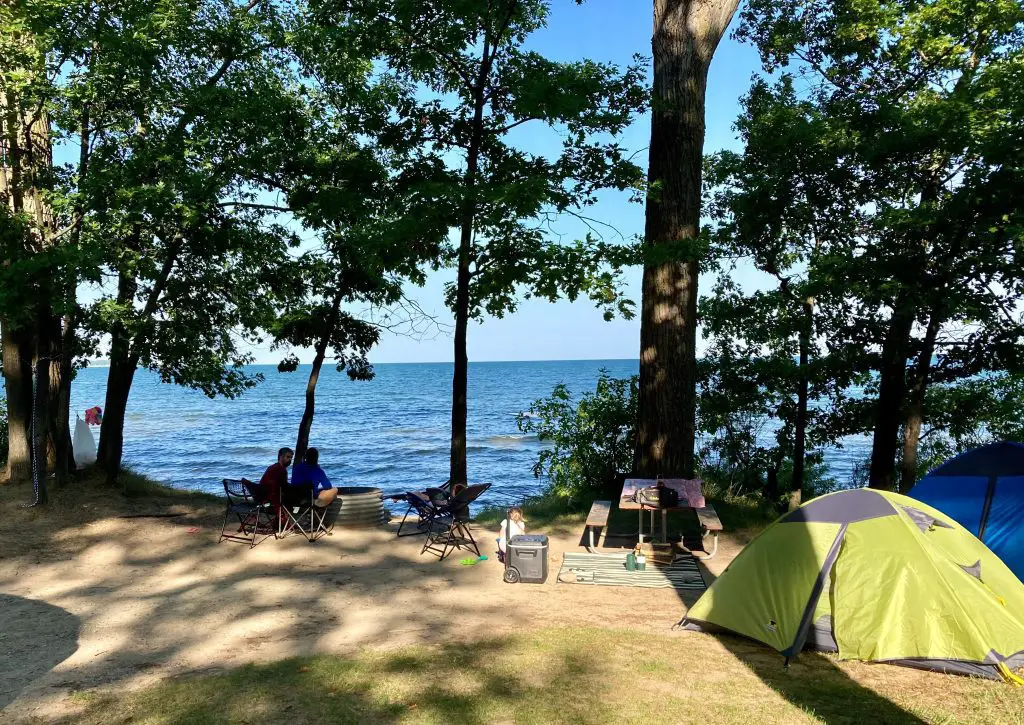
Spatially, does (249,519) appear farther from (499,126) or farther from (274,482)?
(499,126)

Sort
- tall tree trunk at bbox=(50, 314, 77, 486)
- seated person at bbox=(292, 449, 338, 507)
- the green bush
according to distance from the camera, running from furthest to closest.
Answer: the green bush → tall tree trunk at bbox=(50, 314, 77, 486) → seated person at bbox=(292, 449, 338, 507)

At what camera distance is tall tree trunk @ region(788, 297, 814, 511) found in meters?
14.0

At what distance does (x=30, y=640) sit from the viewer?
6406mm

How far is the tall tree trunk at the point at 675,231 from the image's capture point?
11.6m

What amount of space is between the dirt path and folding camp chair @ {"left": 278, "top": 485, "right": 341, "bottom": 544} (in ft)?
0.85

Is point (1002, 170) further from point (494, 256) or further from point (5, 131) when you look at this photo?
point (5, 131)

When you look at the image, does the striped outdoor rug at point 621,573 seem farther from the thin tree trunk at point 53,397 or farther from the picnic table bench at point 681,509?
the thin tree trunk at point 53,397

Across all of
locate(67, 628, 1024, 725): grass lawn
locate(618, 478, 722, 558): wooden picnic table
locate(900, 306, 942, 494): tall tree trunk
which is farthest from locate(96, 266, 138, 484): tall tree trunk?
locate(900, 306, 942, 494): tall tree trunk

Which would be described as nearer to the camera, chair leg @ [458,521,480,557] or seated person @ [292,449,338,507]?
chair leg @ [458,521,480,557]

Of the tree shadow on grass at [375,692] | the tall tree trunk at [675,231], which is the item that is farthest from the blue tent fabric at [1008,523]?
the tree shadow on grass at [375,692]

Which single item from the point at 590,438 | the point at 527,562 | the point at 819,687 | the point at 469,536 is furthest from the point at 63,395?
the point at 819,687

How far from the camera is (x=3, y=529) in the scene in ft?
34.1

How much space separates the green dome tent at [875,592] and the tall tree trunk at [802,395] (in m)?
7.36

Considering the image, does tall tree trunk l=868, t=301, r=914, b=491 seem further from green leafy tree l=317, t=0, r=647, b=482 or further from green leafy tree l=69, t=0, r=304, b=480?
green leafy tree l=69, t=0, r=304, b=480
